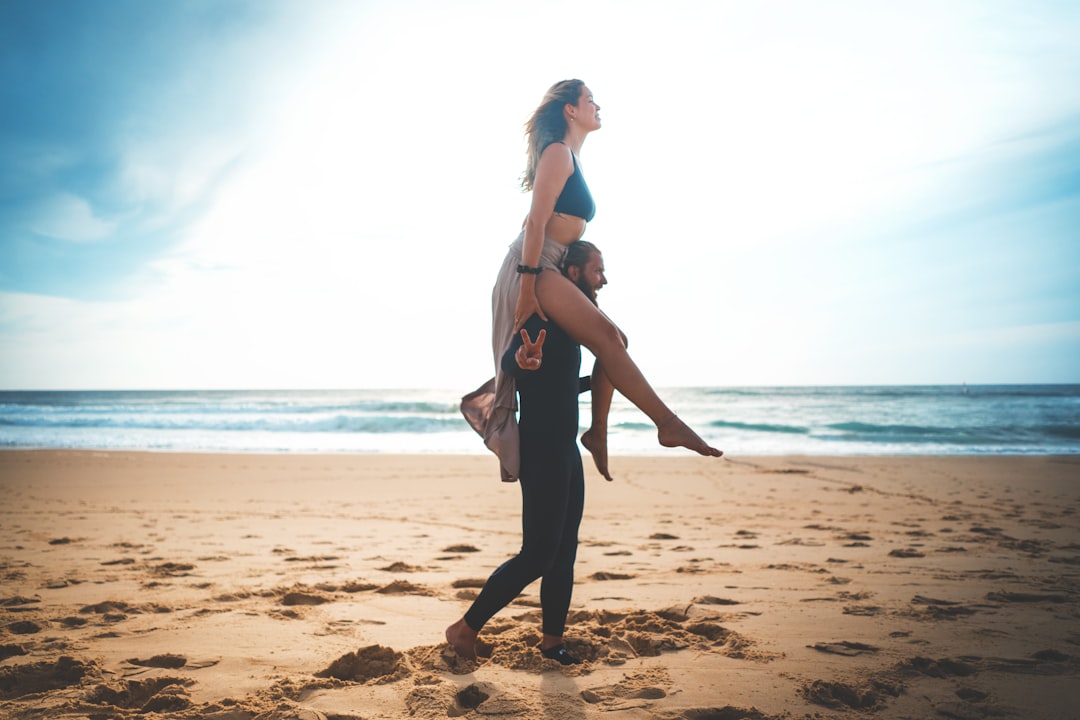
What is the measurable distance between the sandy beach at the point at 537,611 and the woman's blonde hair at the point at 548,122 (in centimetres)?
191

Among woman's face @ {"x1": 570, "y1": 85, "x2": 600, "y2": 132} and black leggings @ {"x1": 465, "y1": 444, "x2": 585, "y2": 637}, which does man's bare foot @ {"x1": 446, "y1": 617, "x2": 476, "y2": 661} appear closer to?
black leggings @ {"x1": 465, "y1": 444, "x2": 585, "y2": 637}

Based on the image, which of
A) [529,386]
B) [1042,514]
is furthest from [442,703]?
[1042,514]

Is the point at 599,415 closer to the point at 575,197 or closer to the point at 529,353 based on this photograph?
the point at 529,353

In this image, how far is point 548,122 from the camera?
2467 mm

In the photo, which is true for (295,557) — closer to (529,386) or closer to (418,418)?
(529,386)

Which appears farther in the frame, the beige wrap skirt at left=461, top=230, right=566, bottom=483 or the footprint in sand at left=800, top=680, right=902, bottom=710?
the beige wrap skirt at left=461, top=230, right=566, bottom=483

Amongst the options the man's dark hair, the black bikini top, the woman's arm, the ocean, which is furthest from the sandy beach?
the ocean

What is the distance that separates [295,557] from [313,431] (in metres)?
16.9

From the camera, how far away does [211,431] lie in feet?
66.2

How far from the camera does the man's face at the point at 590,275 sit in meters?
2.40

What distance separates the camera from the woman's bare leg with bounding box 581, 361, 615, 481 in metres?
2.47

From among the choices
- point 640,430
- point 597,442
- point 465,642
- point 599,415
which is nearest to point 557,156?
point 599,415

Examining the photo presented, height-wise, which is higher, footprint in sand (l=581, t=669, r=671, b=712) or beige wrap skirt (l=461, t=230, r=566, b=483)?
beige wrap skirt (l=461, t=230, r=566, b=483)

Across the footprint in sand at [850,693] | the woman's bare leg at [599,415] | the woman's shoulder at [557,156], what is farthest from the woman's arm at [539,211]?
the footprint in sand at [850,693]
